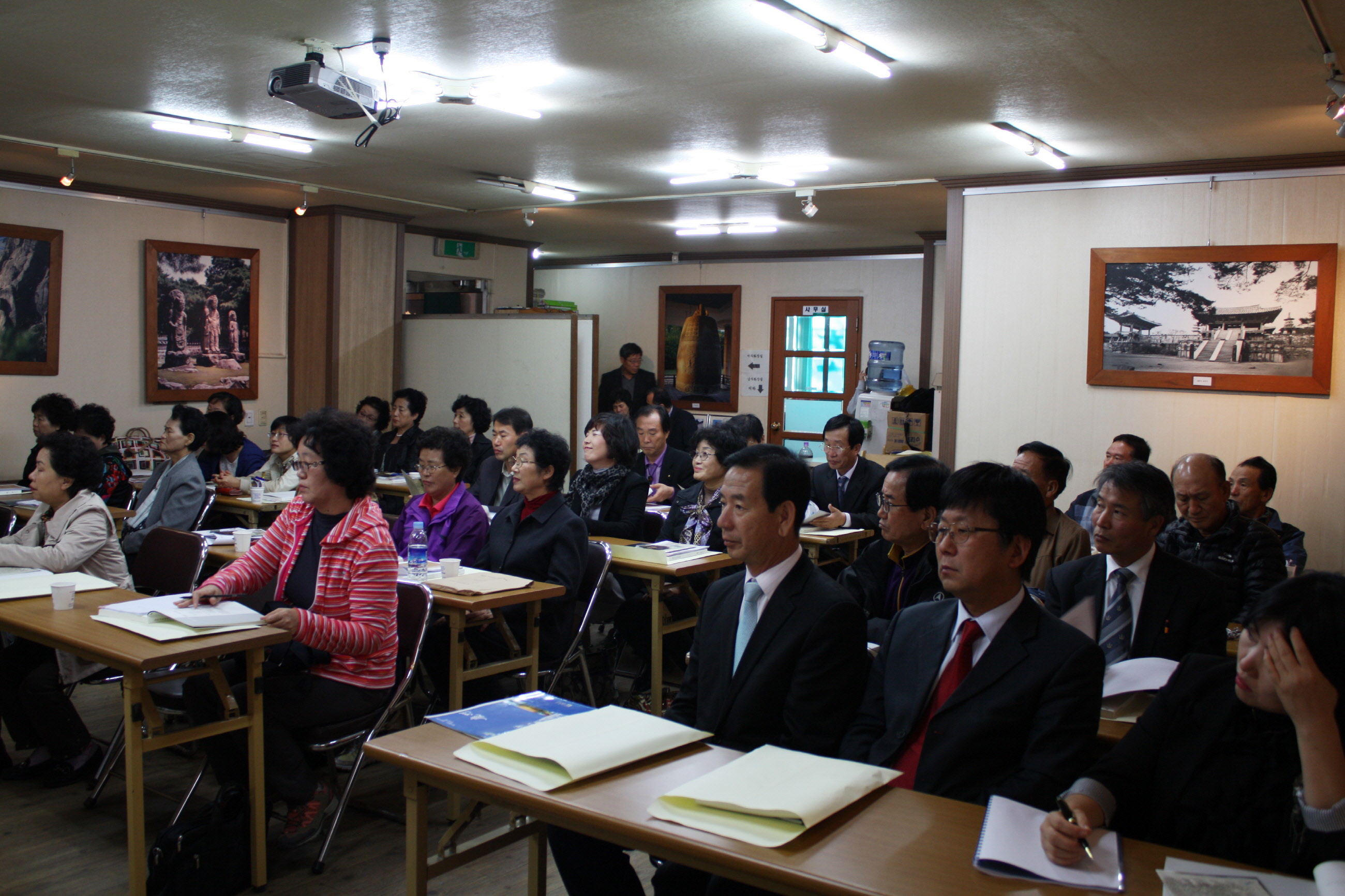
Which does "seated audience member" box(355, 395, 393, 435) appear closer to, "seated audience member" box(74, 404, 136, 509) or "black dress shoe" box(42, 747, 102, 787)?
"seated audience member" box(74, 404, 136, 509)

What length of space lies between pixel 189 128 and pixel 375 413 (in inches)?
135

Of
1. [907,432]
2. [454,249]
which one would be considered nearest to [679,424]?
[907,432]

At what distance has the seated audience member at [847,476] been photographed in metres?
6.13

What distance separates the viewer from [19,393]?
308 inches

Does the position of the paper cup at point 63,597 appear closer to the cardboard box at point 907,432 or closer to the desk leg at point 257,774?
the desk leg at point 257,774

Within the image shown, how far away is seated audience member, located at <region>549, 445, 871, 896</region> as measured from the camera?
2244mm

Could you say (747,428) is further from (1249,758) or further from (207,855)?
(1249,758)

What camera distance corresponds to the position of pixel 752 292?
40.8 ft

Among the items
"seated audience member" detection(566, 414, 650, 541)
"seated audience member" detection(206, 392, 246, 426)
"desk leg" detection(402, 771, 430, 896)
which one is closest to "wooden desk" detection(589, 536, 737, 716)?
"seated audience member" detection(566, 414, 650, 541)

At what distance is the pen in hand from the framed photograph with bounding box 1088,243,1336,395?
542 centimetres

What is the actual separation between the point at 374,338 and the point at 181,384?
1.76 meters

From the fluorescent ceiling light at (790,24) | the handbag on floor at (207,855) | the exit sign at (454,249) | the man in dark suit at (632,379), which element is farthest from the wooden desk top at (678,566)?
the man in dark suit at (632,379)

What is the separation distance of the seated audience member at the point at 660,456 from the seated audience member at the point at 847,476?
840 mm

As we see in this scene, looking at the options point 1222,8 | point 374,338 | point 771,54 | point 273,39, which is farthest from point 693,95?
point 374,338
